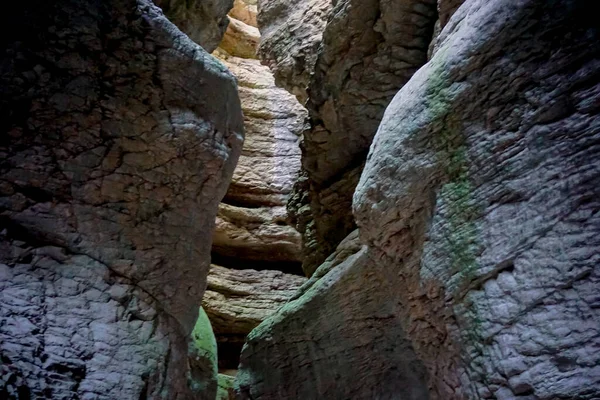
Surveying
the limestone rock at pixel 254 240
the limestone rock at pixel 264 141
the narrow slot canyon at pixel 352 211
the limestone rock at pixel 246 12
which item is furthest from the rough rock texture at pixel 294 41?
the limestone rock at pixel 246 12

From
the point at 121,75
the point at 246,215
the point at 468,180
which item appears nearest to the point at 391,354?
the point at 468,180

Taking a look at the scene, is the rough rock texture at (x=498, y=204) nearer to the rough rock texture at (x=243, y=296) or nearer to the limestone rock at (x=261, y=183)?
the limestone rock at (x=261, y=183)

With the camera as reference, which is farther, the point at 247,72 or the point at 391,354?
the point at 247,72

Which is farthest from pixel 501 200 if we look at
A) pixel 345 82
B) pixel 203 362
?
pixel 345 82

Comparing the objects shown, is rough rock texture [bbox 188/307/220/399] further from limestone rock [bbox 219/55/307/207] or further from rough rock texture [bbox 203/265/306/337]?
limestone rock [bbox 219/55/307/207]

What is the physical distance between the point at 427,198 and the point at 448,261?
16.4 inches

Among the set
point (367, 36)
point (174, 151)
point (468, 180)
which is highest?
point (367, 36)

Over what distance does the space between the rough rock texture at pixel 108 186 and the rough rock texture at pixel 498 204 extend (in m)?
1.35

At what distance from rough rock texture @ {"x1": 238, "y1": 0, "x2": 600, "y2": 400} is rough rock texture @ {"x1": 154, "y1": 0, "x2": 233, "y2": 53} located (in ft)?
13.6

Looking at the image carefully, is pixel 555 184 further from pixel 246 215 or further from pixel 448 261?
pixel 246 215

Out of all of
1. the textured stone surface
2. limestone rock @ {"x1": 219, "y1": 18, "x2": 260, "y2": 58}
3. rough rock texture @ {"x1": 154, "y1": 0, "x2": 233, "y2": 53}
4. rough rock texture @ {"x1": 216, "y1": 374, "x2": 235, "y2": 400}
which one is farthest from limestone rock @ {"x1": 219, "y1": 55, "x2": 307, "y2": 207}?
the textured stone surface

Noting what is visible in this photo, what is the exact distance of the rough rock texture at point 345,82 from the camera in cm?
615

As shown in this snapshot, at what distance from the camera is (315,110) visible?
23.7ft

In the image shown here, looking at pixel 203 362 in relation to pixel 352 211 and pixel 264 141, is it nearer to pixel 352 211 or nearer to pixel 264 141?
pixel 352 211
